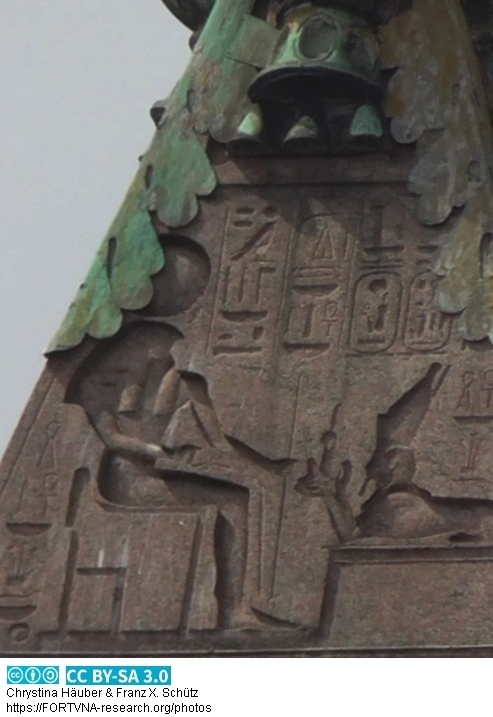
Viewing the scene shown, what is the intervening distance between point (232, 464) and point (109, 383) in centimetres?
66

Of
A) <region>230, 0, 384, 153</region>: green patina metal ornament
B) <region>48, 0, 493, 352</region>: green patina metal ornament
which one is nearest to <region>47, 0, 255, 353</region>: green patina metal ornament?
<region>48, 0, 493, 352</region>: green patina metal ornament

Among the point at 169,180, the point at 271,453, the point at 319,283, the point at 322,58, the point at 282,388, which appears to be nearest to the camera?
the point at 271,453

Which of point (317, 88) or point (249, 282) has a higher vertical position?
point (317, 88)

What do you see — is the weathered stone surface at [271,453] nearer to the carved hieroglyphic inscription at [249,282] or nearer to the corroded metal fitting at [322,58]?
the carved hieroglyphic inscription at [249,282]

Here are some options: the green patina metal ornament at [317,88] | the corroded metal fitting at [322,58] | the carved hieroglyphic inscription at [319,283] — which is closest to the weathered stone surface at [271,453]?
the carved hieroglyphic inscription at [319,283]

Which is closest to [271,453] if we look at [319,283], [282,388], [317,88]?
[282,388]

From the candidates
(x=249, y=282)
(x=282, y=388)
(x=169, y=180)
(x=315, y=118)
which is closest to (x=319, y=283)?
(x=249, y=282)

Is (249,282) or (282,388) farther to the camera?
(249,282)

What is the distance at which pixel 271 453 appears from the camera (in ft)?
62.9

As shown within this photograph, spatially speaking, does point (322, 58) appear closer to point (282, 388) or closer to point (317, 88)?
point (317, 88)

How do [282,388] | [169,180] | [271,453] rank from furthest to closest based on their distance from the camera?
[169,180]
[282,388]
[271,453]

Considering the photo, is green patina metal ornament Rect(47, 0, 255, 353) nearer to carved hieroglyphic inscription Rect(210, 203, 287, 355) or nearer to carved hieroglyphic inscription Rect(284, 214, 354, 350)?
carved hieroglyphic inscription Rect(210, 203, 287, 355)

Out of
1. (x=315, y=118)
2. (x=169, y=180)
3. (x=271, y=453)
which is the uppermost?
(x=315, y=118)

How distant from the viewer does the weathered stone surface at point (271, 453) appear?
742 inches
